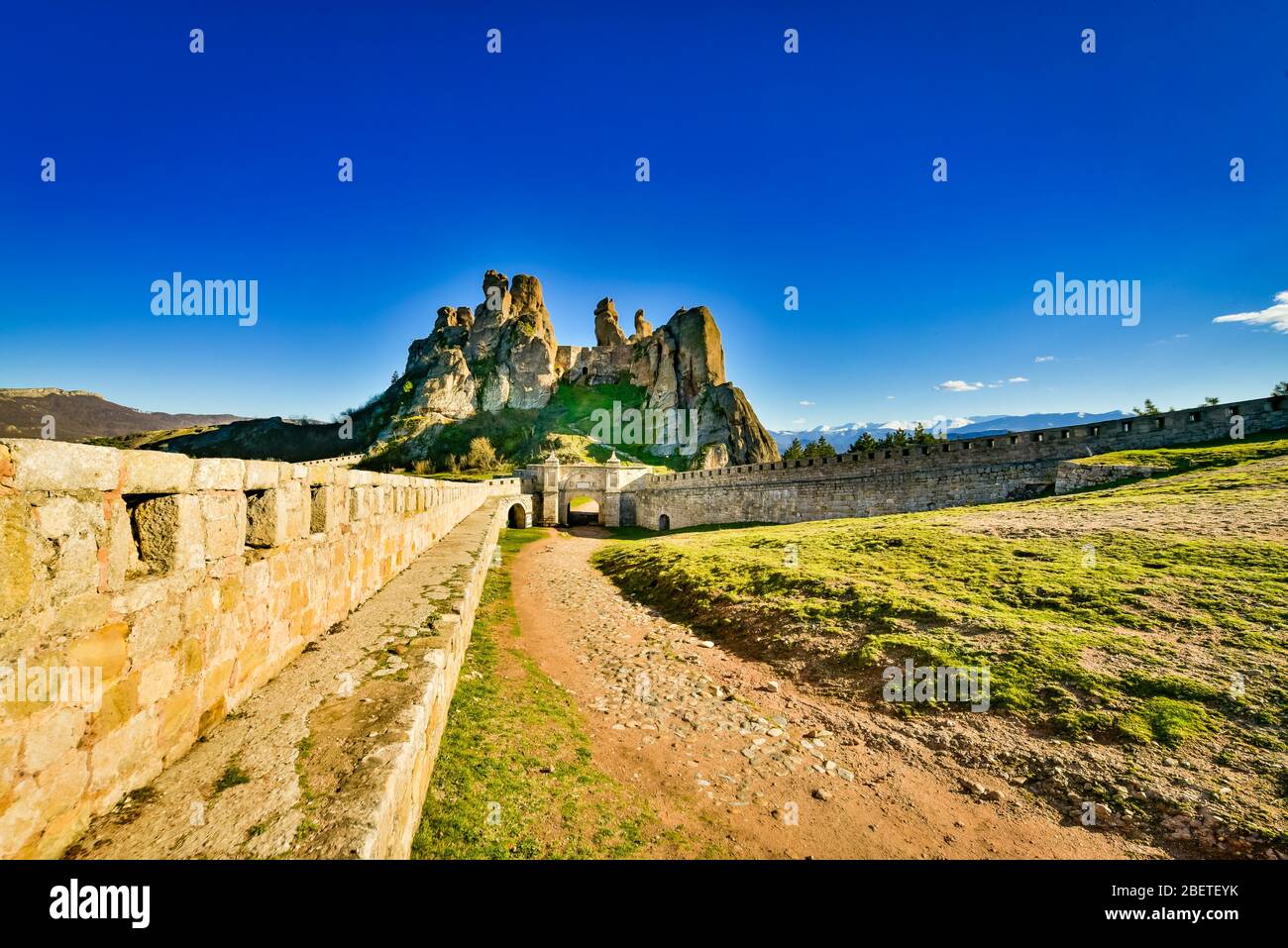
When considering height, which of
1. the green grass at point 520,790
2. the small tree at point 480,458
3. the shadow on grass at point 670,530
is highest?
the small tree at point 480,458

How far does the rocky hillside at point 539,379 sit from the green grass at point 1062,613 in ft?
240

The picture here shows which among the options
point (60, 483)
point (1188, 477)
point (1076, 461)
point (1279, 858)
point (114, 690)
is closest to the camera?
point (60, 483)

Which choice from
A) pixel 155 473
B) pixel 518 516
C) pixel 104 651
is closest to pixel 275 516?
pixel 155 473

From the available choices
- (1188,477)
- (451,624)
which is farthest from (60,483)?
(1188,477)

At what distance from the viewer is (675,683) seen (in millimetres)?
8719

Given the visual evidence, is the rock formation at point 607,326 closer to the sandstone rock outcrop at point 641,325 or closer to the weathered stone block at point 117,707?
the sandstone rock outcrop at point 641,325

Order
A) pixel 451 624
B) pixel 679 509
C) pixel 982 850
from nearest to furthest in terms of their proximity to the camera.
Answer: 1. pixel 982 850
2. pixel 451 624
3. pixel 679 509

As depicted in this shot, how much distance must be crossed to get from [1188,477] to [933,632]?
15.1 meters

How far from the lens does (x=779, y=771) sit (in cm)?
612

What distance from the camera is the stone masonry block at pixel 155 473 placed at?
100 inches

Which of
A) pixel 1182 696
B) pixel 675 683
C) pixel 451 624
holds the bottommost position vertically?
pixel 675 683

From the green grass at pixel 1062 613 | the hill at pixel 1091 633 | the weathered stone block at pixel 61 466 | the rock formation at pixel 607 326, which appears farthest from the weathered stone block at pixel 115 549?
the rock formation at pixel 607 326

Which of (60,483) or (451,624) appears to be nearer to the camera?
(60,483)

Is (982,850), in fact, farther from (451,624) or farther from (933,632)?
(451,624)
